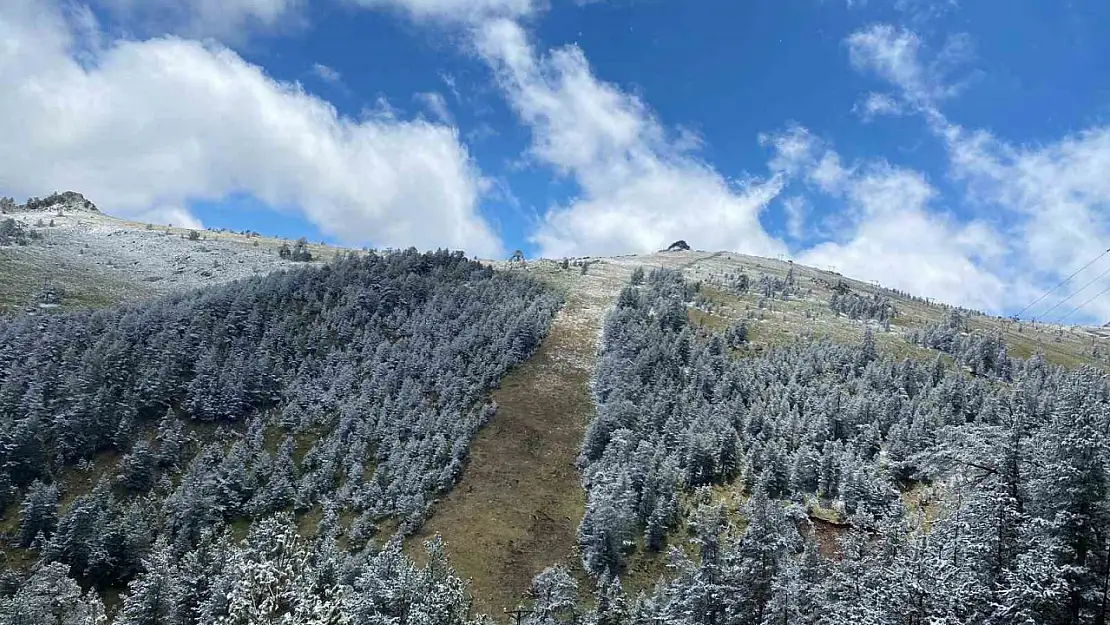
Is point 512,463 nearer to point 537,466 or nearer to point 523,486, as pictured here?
point 537,466

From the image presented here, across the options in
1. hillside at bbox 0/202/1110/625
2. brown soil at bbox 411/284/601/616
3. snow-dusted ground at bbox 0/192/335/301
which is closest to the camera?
hillside at bbox 0/202/1110/625

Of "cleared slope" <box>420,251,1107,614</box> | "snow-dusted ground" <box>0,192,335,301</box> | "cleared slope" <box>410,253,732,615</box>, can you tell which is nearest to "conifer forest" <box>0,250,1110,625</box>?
"cleared slope" <box>420,251,1107,614</box>

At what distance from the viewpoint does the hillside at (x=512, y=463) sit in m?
35.7

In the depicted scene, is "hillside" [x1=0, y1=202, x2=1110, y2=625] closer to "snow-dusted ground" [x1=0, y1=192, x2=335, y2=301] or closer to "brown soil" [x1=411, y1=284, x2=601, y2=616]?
"brown soil" [x1=411, y1=284, x2=601, y2=616]

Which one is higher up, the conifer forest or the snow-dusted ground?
the snow-dusted ground

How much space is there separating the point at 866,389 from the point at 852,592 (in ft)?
262

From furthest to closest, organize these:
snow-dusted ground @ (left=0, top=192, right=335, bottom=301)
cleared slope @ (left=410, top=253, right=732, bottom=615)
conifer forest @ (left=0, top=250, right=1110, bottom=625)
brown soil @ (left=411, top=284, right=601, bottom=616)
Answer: snow-dusted ground @ (left=0, top=192, right=335, bottom=301) → cleared slope @ (left=410, top=253, right=732, bottom=615) → brown soil @ (left=411, top=284, right=601, bottom=616) → conifer forest @ (left=0, top=250, right=1110, bottom=625)

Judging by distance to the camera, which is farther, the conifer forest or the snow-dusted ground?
the snow-dusted ground

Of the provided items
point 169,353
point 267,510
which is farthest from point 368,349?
point 267,510

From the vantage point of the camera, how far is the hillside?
1404 inches

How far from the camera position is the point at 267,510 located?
85375mm

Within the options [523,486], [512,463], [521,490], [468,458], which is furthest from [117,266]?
[521,490]

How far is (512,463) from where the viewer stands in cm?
9700

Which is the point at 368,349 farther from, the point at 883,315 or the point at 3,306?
the point at 883,315
